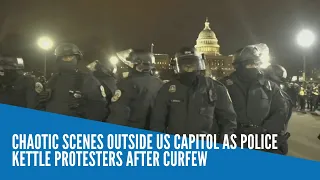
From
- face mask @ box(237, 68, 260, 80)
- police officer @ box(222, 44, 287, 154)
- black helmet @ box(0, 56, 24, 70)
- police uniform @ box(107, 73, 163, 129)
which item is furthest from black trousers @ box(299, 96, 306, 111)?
police uniform @ box(107, 73, 163, 129)

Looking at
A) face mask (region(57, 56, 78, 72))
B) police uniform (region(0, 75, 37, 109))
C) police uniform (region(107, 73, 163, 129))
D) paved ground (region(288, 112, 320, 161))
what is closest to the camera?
police uniform (region(107, 73, 163, 129))

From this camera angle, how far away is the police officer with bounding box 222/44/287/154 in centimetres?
557

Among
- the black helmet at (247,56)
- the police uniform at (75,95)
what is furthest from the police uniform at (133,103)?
the black helmet at (247,56)

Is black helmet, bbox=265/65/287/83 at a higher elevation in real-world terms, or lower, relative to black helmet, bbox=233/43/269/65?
lower

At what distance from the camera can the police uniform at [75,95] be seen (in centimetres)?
616

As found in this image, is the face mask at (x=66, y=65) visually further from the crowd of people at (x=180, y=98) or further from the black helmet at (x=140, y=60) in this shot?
the black helmet at (x=140, y=60)

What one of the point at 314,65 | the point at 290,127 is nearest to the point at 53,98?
the point at 290,127

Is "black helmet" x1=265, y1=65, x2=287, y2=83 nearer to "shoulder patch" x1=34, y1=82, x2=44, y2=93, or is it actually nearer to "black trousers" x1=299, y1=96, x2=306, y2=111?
"shoulder patch" x1=34, y1=82, x2=44, y2=93

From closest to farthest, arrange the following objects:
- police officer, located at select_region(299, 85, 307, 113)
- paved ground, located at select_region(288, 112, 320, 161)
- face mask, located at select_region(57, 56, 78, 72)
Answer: face mask, located at select_region(57, 56, 78, 72)
paved ground, located at select_region(288, 112, 320, 161)
police officer, located at select_region(299, 85, 307, 113)

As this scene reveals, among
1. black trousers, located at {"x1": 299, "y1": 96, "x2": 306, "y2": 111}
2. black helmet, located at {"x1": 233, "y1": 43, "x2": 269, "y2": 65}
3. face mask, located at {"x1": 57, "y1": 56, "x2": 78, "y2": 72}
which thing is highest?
black helmet, located at {"x1": 233, "y1": 43, "x2": 269, "y2": 65}

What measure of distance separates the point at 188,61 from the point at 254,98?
3.86 ft

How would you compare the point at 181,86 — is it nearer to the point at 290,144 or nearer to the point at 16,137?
the point at 16,137

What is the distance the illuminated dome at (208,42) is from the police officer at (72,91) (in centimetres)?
8830

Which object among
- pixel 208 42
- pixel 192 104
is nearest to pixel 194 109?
pixel 192 104
